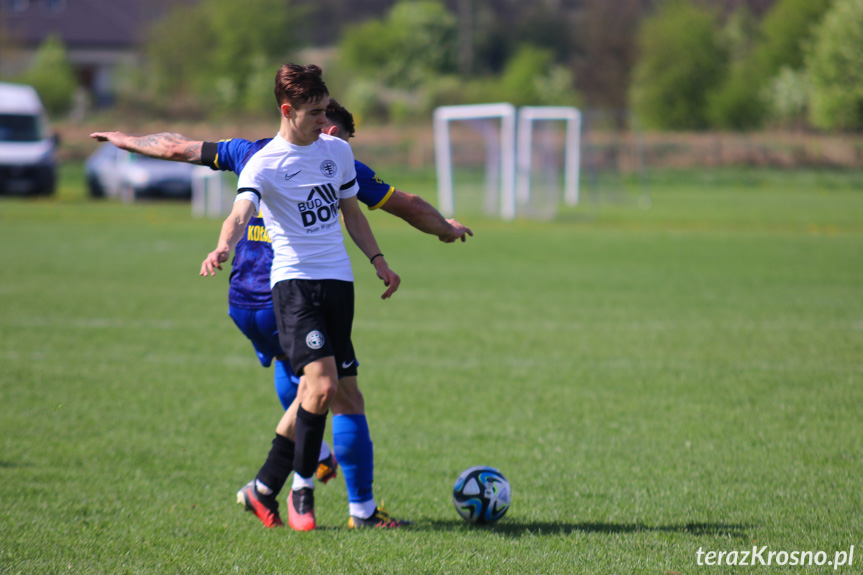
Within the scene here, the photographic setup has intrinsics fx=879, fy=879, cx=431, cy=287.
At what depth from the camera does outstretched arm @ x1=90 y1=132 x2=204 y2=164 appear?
164 inches

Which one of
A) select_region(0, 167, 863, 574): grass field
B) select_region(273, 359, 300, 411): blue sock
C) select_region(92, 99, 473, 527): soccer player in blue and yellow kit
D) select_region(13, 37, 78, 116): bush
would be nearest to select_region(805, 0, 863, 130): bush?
select_region(0, 167, 863, 574): grass field

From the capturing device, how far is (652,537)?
156 inches

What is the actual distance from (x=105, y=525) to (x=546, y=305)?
24.3 feet

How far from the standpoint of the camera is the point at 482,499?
420 cm

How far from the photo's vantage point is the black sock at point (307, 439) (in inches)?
156

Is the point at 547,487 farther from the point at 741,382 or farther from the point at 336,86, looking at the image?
the point at 336,86

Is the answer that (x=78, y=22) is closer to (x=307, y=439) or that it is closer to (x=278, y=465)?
(x=278, y=465)

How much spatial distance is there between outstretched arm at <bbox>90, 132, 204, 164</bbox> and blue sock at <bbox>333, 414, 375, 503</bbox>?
4.70ft

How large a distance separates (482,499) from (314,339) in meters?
1.15

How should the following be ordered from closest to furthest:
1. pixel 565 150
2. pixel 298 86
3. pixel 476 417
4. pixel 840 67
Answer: pixel 298 86
pixel 476 417
pixel 565 150
pixel 840 67

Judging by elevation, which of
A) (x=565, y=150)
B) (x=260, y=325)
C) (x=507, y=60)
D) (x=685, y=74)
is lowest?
(x=260, y=325)

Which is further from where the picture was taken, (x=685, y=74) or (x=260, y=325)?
(x=685, y=74)

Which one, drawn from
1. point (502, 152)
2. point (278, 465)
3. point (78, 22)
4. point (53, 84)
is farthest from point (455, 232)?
point (78, 22)

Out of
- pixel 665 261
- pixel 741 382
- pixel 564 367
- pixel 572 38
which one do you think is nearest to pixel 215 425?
pixel 564 367
